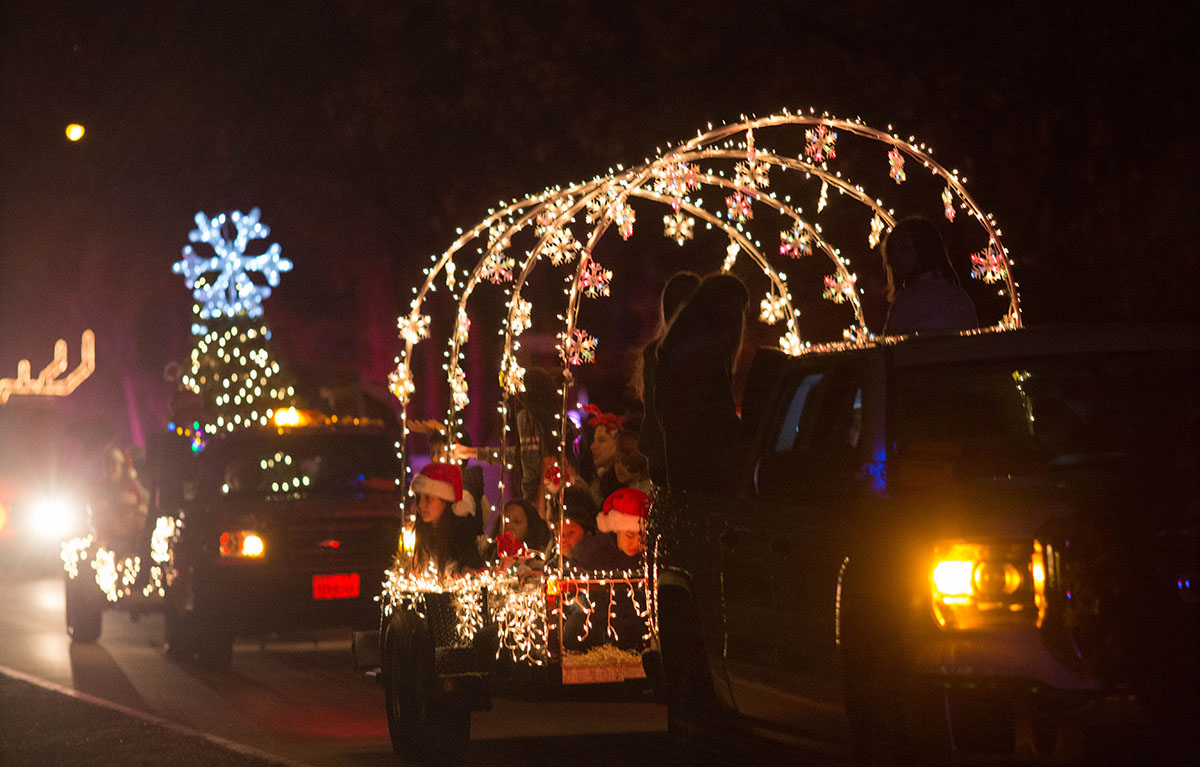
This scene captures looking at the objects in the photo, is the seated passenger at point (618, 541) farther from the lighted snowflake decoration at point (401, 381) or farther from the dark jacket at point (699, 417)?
the lighted snowflake decoration at point (401, 381)

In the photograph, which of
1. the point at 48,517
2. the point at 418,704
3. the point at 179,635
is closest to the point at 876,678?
the point at 418,704

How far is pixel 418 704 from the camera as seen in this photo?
10000 mm

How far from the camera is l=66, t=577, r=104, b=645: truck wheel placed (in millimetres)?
17953

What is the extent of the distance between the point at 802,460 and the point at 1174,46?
1052cm

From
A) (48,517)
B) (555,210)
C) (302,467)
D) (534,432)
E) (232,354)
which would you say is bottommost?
(534,432)

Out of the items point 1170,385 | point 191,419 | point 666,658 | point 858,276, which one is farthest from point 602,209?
point 191,419

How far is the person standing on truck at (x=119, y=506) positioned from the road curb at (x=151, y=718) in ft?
7.76

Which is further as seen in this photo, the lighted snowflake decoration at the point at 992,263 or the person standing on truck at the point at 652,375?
the lighted snowflake decoration at the point at 992,263

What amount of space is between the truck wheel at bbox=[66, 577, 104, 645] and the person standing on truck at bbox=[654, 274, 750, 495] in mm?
11134

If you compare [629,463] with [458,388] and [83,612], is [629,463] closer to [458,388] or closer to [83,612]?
[458,388]

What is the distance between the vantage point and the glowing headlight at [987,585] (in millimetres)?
5074

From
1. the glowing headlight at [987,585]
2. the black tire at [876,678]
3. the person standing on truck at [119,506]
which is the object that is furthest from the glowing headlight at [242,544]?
the glowing headlight at [987,585]

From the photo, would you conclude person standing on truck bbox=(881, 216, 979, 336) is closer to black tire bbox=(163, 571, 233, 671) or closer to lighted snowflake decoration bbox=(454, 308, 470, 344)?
lighted snowflake decoration bbox=(454, 308, 470, 344)

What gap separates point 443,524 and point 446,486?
0.21 m
